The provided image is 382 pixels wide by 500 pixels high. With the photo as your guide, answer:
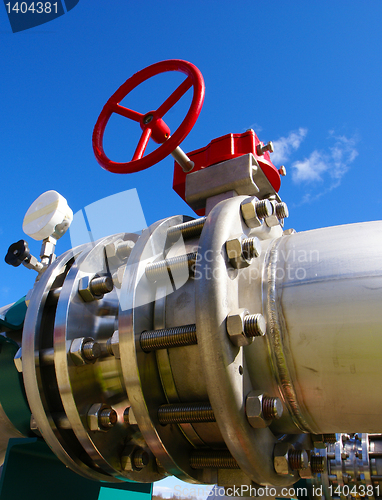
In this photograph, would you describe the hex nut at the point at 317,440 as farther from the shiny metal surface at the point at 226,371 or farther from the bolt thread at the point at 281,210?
the bolt thread at the point at 281,210

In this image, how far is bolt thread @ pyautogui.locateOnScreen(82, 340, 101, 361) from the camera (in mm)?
989

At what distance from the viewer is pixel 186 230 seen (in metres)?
1.14

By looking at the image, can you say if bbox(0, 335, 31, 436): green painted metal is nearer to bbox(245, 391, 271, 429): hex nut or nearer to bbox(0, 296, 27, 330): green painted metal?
bbox(0, 296, 27, 330): green painted metal

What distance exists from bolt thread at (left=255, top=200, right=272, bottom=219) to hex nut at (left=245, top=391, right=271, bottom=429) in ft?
1.46

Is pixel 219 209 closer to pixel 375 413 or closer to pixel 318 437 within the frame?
pixel 375 413

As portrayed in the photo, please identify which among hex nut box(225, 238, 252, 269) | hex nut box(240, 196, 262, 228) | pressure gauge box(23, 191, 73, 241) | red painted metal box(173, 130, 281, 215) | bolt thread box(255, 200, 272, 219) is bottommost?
hex nut box(225, 238, 252, 269)

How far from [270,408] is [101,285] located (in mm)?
532

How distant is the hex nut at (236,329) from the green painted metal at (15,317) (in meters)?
0.87

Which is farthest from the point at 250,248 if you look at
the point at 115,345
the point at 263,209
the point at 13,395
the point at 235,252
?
the point at 13,395

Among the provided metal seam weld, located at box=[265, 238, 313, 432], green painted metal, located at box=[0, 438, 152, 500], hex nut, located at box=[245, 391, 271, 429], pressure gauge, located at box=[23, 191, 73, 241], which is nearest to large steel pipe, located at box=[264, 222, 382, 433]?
metal seam weld, located at box=[265, 238, 313, 432]

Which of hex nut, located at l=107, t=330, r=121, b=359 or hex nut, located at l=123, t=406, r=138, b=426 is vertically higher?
hex nut, located at l=107, t=330, r=121, b=359

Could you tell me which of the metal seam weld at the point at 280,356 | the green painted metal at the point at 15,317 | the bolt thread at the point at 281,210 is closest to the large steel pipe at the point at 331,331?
the metal seam weld at the point at 280,356

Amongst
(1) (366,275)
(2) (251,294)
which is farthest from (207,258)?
(1) (366,275)

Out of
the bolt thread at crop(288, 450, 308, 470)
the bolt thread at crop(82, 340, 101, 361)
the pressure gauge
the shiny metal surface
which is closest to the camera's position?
the shiny metal surface
